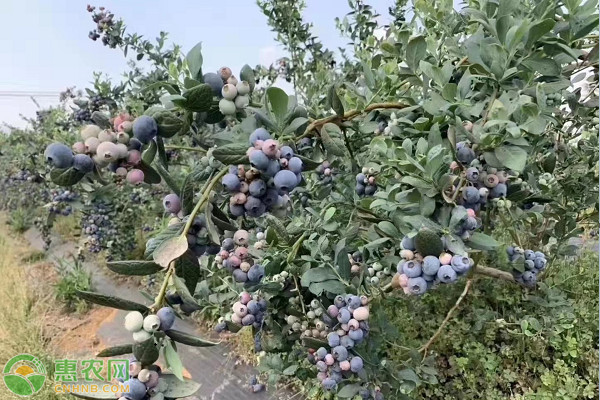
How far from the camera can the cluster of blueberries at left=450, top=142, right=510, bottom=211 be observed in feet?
2.57

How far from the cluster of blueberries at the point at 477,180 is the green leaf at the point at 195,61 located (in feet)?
1.59

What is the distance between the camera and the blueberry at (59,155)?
1.95 ft

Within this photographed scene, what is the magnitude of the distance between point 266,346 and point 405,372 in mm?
476

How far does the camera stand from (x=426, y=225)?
2.43ft

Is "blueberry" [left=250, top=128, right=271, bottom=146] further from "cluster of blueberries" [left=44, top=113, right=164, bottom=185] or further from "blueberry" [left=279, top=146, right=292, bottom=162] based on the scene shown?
"cluster of blueberries" [left=44, top=113, right=164, bottom=185]

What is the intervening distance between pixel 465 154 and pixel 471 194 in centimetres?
8

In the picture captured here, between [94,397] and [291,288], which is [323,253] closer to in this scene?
[291,288]

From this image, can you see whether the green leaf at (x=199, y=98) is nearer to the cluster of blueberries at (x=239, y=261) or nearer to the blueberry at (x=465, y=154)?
the cluster of blueberries at (x=239, y=261)

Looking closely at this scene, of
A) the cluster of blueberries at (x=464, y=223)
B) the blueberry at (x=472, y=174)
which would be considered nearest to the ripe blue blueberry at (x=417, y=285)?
the cluster of blueberries at (x=464, y=223)

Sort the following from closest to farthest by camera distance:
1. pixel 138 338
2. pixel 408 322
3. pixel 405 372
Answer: pixel 138 338 < pixel 405 372 < pixel 408 322

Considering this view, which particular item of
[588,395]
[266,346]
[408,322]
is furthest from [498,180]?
[408,322]

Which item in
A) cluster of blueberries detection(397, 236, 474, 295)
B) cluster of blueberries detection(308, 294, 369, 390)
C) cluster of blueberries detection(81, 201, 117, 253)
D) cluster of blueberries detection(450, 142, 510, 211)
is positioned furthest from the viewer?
cluster of blueberries detection(81, 201, 117, 253)

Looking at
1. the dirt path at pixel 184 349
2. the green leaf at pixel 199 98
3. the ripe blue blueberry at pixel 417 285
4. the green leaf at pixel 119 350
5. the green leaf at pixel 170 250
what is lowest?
the dirt path at pixel 184 349

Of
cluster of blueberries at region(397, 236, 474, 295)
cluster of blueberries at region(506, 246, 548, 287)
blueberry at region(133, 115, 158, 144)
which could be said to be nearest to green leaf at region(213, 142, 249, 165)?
blueberry at region(133, 115, 158, 144)
